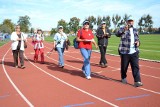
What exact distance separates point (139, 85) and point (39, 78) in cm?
382

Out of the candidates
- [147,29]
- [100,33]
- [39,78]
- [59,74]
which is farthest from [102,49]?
[147,29]

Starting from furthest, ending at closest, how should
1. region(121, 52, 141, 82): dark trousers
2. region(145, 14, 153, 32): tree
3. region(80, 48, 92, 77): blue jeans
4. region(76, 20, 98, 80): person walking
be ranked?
region(145, 14, 153, 32): tree, region(76, 20, 98, 80): person walking, region(80, 48, 92, 77): blue jeans, region(121, 52, 141, 82): dark trousers

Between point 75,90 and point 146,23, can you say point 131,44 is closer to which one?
point 75,90

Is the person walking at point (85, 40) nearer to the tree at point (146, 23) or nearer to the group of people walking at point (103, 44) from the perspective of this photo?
the group of people walking at point (103, 44)

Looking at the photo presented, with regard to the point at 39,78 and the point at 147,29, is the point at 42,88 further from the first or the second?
the point at 147,29

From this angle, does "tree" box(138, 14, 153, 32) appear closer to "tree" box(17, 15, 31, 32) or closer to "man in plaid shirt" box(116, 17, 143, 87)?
"tree" box(17, 15, 31, 32)

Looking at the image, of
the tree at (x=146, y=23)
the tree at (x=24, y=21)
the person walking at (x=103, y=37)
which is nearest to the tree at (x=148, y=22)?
the tree at (x=146, y=23)

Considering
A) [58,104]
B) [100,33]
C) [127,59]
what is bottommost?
[58,104]

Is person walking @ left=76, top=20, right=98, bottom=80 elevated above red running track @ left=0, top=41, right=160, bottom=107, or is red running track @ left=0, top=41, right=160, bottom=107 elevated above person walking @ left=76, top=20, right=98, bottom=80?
person walking @ left=76, top=20, right=98, bottom=80

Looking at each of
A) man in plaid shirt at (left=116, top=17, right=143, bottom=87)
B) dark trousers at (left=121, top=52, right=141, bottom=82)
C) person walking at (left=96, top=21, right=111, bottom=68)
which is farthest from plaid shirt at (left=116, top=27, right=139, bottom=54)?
person walking at (left=96, top=21, right=111, bottom=68)

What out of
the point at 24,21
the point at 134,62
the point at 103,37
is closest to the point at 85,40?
the point at 134,62

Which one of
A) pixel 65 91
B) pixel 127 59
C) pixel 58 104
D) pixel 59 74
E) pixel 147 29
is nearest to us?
pixel 58 104

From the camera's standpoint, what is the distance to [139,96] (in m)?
7.00

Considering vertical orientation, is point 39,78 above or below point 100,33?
below
